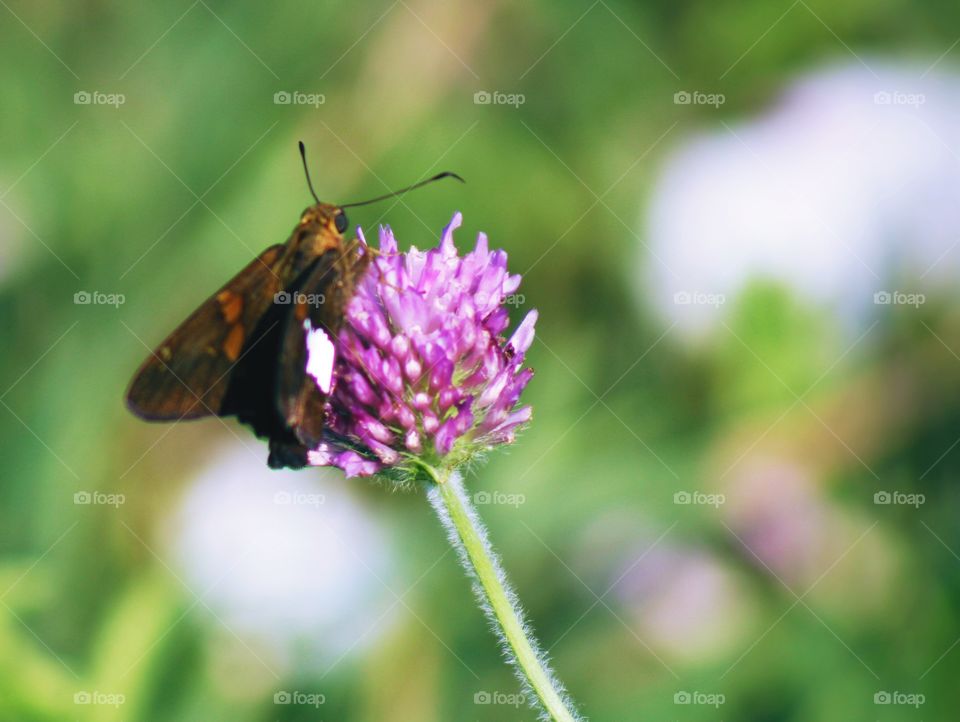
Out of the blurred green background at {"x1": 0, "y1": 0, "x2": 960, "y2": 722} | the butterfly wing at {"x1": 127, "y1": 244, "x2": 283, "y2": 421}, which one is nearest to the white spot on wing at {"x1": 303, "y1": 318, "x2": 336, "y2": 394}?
the butterfly wing at {"x1": 127, "y1": 244, "x2": 283, "y2": 421}

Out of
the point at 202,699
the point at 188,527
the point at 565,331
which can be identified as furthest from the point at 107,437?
the point at 565,331

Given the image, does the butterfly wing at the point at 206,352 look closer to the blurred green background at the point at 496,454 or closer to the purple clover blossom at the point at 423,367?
the purple clover blossom at the point at 423,367

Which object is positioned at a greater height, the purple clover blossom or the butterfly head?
the butterfly head

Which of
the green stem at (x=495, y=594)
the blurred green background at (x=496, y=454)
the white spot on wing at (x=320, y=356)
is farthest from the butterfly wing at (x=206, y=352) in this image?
the blurred green background at (x=496, y=454)

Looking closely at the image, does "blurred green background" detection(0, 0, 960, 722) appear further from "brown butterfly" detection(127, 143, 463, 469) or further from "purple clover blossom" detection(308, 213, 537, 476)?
"purple clover blossom" detection(308, 213, 537, 476)

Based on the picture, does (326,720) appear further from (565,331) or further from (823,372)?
(823,372)

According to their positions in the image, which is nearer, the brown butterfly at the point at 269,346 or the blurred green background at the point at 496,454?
the brown butterfly at the point at 269,346
